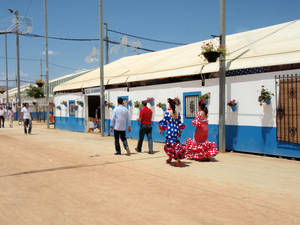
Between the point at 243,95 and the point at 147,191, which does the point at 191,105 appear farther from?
the point at 147,191

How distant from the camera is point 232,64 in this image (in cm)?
1075

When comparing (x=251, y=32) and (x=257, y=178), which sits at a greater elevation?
(x=251, y=32)

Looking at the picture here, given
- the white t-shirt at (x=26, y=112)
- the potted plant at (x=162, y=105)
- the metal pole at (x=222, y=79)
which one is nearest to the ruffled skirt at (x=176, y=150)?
the metal pole at (x=222, y=79)

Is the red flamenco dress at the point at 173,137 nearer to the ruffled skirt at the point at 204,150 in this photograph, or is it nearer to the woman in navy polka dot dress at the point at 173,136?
the woman in navy polka dot dress at the point at 173,136

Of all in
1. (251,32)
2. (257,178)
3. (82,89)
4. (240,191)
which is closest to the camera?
(240,191)

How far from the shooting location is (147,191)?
5617 mm

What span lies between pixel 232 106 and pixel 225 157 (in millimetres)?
1993

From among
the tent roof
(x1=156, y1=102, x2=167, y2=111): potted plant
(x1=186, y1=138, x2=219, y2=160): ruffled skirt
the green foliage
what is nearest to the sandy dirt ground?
(x1=186, y1=138, x2=219, y2=160): ruffled skirt

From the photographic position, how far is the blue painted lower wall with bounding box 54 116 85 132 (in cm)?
2099

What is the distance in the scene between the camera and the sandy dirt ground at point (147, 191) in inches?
168

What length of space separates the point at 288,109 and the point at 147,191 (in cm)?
567

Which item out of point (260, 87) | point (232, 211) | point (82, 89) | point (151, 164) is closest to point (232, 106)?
point (260, 87)

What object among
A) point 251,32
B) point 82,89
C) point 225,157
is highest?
point 251,32

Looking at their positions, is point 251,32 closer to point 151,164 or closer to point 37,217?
point 151,164
